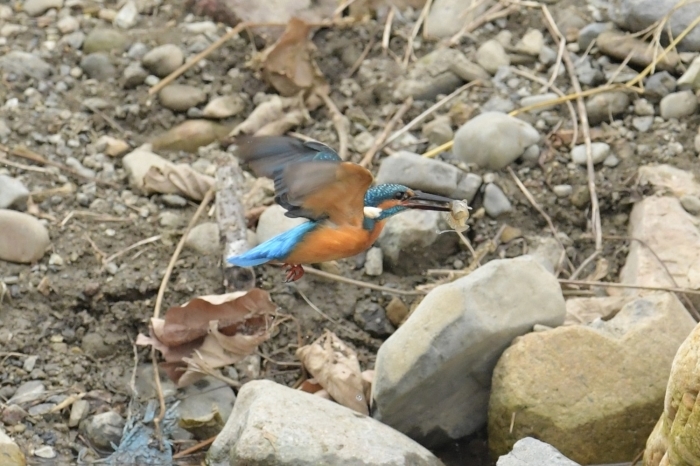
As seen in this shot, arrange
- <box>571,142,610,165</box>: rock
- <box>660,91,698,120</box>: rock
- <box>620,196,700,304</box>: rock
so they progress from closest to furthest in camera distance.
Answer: <box>620,196,700,304</box>: rock, <box>571,142,610,165</box>: rock, <box>660,91,698,120</box>: rock

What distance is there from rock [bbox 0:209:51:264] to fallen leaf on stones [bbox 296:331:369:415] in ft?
4.08

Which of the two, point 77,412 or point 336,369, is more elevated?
point 336,369

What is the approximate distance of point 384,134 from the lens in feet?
17.4

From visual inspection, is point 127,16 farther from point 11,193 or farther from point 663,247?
point 663,247

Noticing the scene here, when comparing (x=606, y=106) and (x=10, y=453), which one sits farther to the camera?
(x=606, y=106)

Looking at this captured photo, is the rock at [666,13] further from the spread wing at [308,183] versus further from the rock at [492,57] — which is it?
the spread wing at [308,183]

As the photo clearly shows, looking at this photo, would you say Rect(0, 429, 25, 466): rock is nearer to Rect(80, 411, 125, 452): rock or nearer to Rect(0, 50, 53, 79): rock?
Rect(80, 411, 125, 452): rock

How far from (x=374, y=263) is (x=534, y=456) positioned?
1574 mm

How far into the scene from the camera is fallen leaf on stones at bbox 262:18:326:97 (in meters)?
5.54

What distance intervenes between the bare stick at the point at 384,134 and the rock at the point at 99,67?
5.03ft

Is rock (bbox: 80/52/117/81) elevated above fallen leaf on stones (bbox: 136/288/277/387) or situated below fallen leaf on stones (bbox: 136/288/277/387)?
above

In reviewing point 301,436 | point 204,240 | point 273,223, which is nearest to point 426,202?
point 301,436

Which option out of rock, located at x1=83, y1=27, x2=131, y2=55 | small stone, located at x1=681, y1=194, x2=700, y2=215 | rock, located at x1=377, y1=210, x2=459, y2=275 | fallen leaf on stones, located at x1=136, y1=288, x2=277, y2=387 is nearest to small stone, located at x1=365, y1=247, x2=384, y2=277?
rock, located at x1=377, y1=210, x2=459, y2=275

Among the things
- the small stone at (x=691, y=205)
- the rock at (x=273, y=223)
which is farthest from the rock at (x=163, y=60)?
the small stone at (x=691, y=205)
